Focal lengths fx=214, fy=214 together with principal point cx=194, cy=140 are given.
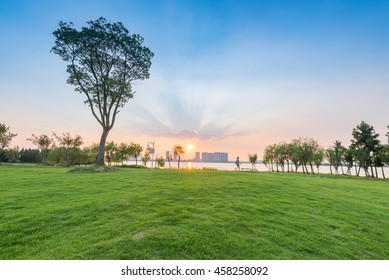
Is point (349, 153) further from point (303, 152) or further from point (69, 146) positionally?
point (69, 146)

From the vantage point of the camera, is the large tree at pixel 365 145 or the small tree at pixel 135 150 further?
the small tree at pixel 135 150

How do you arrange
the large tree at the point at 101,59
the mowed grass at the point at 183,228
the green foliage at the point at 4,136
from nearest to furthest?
the mowed grass at the point at 183,228
the large tree at the point at 101,59
the green foliage at the point at 4,136

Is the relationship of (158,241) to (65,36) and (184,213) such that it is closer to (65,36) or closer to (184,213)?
(184,213)

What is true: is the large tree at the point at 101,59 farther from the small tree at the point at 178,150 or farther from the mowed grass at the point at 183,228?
the small tree at the point at 178,150

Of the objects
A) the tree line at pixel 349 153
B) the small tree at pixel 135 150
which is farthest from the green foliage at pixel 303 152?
the small tree at pixel 135 150

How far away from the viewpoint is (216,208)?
8844 millimetres

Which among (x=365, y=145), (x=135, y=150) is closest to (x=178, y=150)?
(x=135, y=150)

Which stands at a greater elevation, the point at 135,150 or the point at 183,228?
the point at 135,150

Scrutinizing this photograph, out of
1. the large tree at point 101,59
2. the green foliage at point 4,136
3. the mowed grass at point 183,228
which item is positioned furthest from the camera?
the green foliage at point 4,136

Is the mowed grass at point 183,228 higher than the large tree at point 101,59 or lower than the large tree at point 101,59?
lower

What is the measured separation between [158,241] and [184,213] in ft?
7.22

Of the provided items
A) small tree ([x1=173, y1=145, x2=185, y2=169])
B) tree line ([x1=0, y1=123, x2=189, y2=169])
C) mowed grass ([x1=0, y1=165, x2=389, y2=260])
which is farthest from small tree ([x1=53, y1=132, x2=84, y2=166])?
mowed grass ([x1=0, y1=165, x2=389, y2=260])
